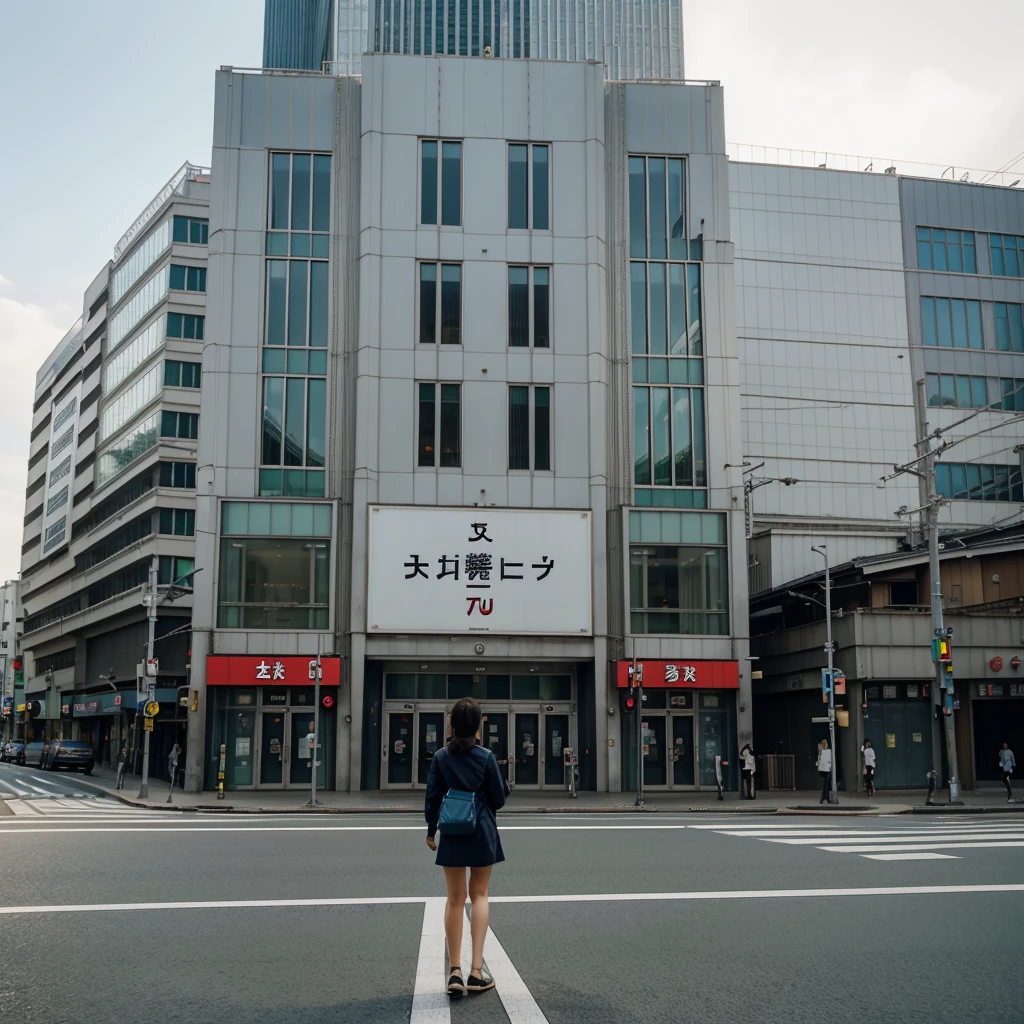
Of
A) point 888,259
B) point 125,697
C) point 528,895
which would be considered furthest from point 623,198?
point 125,697

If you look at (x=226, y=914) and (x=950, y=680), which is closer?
(x=226, y=914)

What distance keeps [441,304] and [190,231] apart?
1226 inches

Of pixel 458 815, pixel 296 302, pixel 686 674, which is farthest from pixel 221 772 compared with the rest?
pixel 458 815

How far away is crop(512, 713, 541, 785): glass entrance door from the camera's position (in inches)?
1528

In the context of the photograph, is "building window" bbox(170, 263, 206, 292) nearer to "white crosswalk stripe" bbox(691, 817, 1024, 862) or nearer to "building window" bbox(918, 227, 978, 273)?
"building window" bbox(918, 227, 978, 273)

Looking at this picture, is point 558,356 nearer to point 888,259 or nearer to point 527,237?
point 527,237

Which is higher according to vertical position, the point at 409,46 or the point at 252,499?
the point at 409,46

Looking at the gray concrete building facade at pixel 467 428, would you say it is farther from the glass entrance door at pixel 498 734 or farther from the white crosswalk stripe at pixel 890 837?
the white crosswalk stripe at pixel 890 837

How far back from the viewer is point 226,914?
10.4 metres

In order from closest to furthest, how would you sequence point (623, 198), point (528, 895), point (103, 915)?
point (103, 915), point (528, 895), point (623, 198)

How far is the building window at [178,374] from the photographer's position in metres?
63.2

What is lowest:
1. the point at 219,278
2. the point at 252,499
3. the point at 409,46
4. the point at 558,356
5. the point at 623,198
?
the point at 252,499

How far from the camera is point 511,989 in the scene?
7680 mm

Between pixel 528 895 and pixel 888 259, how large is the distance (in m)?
57.1
